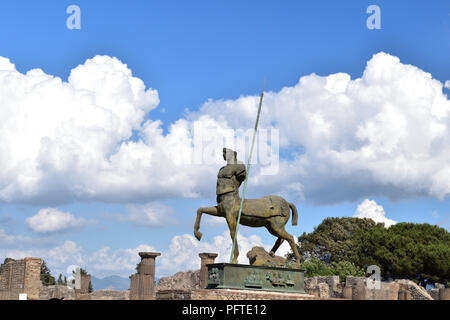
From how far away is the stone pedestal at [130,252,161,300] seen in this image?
2199cm

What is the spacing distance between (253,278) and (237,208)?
5.32 ft

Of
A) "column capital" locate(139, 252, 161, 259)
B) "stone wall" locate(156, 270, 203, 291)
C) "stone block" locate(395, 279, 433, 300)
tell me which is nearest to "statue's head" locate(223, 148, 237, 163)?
"column capital" locate(139, 252, 161, 259)

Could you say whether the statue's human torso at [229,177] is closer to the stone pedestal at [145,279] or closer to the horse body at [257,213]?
the horse body at [257,213]

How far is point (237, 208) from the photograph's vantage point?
46.4 ft

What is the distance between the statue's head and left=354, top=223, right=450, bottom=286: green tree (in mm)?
29089

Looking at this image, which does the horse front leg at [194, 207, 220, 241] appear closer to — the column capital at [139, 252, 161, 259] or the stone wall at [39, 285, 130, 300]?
the column capital at [139, 252, 161, 259]

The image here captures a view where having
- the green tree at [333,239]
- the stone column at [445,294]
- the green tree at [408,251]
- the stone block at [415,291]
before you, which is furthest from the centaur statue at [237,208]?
the green tree at [333,239]

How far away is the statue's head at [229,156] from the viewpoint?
1444 centimetres

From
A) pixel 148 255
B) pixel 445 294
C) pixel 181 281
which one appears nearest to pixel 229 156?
pixel 148 255

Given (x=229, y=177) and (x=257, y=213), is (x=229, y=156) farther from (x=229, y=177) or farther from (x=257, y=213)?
(x=257, y=213)

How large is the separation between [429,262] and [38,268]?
24642 millimetres

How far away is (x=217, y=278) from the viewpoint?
43.8 ft
